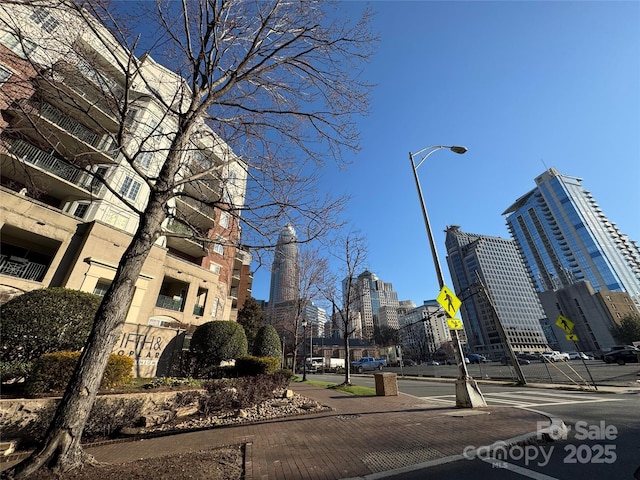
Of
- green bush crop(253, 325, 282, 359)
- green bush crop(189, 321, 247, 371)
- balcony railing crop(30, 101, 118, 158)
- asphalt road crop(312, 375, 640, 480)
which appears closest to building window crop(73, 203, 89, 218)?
balcony railing crop(30, 101, 118, 158)

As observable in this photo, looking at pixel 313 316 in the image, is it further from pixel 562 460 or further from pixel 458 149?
pixel 562 460

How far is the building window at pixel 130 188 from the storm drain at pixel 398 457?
981 inches

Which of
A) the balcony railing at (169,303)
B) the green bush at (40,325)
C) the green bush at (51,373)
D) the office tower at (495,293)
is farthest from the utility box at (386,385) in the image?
the office tower at (495,293)

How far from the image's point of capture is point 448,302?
32.8ft

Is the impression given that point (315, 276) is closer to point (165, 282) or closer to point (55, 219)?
point (165, 282)

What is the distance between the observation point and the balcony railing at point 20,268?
14.2 metres

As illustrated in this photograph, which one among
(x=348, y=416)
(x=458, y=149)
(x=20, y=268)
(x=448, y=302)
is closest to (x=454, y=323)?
(x=448, y=302)

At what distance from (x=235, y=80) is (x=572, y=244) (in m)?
154

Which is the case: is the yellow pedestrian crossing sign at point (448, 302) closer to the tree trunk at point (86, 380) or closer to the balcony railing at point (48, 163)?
the tree trunk at point (86, 380)

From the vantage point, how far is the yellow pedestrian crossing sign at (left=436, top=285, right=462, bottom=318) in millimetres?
9789

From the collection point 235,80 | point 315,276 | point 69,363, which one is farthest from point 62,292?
point 315,276

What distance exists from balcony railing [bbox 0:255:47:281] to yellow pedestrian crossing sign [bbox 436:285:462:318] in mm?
20971

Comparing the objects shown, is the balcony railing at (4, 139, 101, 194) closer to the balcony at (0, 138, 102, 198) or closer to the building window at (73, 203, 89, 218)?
the balcony at (0, 138, 102, 198)

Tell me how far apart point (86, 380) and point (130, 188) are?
2310 centimetres
